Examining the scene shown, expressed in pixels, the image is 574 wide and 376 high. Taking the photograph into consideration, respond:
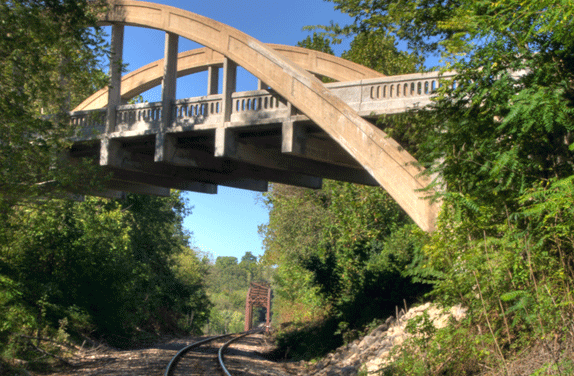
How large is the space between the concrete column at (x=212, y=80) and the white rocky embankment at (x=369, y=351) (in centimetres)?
856

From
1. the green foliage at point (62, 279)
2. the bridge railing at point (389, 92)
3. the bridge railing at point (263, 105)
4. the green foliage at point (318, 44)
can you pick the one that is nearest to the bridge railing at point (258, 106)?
the bridge railing at point (263, 105)

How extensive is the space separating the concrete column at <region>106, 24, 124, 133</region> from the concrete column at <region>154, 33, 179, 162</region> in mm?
1253

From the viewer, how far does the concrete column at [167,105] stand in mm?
14008

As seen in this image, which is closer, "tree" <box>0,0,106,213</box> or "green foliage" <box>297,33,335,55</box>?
"tree" <box>0,0,106,213</box>

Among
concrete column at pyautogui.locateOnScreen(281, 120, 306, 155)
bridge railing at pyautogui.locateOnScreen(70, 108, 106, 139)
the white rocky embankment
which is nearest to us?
the white rocky embankment

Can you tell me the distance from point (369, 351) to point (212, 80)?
378 inches

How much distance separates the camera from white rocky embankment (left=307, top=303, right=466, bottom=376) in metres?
11.8

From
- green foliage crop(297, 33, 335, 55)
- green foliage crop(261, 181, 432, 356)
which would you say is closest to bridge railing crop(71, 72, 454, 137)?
green foliage crop(261, 181, 432, 356)

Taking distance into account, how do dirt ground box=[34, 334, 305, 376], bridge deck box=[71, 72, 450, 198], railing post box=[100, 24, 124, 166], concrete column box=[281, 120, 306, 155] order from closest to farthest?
bridge deck box=[71, 72, 450, 198] → concrete column box=[281, 120, 306, 155] → dirt ground box=[34, 334, 305, 376] → railing post box=[100, 24, 124, 166]

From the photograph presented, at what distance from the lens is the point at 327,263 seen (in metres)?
19.5

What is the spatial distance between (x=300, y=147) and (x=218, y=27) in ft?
12.3

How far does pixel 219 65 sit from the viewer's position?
18.3 meters

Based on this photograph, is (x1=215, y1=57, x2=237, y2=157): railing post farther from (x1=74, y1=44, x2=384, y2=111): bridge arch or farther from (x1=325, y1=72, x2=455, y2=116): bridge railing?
(x1=74, y1=44, x2=384, y2=111): bridge arch

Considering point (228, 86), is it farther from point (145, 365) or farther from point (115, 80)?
point (145, 365)
